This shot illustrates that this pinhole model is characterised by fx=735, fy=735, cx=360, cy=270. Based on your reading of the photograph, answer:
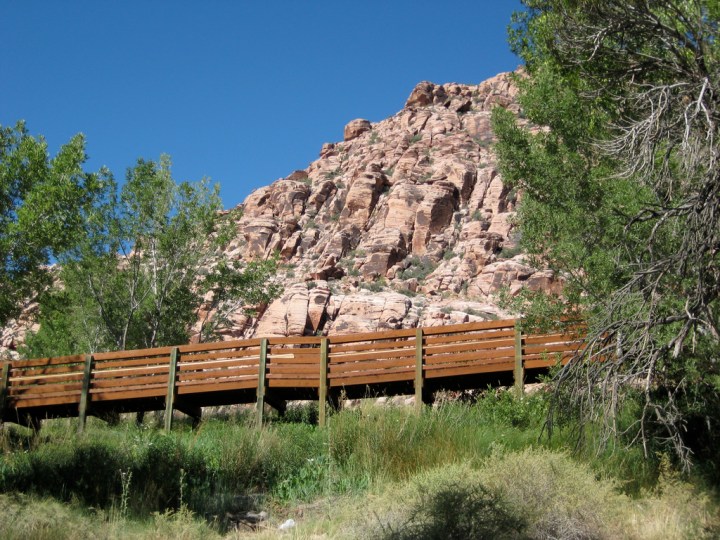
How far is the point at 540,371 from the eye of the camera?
1307 centimetres

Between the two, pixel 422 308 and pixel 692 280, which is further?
pixel 422 308

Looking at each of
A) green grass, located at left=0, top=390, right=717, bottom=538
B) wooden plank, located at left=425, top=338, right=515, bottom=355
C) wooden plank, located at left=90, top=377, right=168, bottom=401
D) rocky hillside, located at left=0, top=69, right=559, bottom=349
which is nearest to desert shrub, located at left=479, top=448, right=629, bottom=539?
green grass, located at left=0, top=390, right=717, bottom=538

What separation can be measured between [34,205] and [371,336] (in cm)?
708

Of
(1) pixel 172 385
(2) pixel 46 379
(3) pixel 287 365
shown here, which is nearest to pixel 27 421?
(2) pixel 46 379

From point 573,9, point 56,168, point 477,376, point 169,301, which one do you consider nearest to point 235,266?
point 169,301

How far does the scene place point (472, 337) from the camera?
13508 mm

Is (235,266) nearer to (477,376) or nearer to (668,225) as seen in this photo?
(477,376)

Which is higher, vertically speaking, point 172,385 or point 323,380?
point 323,380

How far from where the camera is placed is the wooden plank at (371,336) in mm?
13625

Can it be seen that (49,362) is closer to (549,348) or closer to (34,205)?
(34,205)

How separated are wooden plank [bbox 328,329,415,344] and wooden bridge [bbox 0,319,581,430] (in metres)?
0.02

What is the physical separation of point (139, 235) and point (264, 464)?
15.4m

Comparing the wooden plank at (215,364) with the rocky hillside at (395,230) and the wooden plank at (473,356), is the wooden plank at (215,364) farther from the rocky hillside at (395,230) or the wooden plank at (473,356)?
the rocky hillside at (395,230)

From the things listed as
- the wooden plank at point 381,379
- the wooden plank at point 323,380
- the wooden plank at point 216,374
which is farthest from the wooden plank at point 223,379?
the wooden plank at point 381,379
